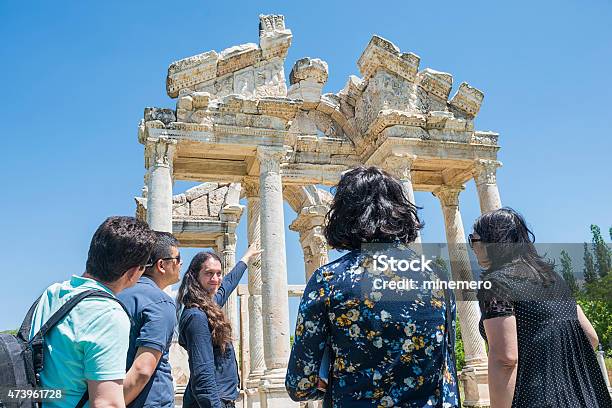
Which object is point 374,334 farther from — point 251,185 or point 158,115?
point 251,185

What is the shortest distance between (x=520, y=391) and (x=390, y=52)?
50.9 ft

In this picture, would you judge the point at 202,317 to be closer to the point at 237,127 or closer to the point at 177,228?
the point at 237,127

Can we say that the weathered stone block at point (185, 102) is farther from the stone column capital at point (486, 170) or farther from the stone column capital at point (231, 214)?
the stone column capital at point (486, 170)

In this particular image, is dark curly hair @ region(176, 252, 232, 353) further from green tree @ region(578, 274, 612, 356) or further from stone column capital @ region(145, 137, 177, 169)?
green tree @ region(578, 274, 612, 356)

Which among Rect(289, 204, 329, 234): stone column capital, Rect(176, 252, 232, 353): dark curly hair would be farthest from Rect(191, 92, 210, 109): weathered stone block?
Rect(176, 252, 232, 353): dark curly hair

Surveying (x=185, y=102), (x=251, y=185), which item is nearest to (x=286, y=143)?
(x=251, y=185)

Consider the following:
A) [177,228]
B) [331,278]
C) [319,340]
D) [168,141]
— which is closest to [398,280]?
[331,278]

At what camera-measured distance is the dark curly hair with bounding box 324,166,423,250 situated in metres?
3.07

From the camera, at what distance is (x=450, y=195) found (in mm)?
19906

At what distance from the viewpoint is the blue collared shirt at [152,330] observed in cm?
379

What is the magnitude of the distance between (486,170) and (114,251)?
1621cm

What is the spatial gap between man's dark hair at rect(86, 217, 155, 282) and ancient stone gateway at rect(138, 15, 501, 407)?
35.7 ft

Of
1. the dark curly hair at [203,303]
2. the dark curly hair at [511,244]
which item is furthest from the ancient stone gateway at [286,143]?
the dark curly hair at [511,244]

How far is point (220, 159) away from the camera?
57.3 feet
